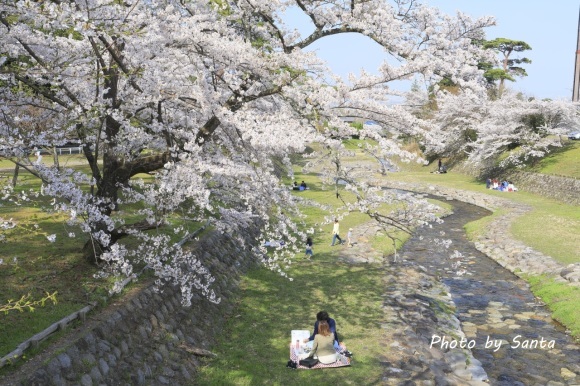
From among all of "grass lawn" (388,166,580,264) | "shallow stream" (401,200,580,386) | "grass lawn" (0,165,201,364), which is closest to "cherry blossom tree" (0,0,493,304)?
"grass lawn" (0,165,201,364)

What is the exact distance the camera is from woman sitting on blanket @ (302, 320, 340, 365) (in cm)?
1090

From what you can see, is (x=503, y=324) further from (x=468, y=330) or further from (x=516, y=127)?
(x=516, y=127)

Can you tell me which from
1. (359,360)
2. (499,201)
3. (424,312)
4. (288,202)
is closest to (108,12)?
(288,202)

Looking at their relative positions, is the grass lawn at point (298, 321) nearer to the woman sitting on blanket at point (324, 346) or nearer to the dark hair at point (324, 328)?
the woman sitting on blanket at point (324, 346)

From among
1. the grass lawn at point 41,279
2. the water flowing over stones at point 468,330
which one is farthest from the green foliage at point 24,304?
the water flowing over stones at point 468,330

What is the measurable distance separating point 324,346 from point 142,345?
4001mm

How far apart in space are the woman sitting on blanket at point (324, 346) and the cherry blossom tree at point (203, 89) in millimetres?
2455

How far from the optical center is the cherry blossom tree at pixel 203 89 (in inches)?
372

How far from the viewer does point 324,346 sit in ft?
36.3

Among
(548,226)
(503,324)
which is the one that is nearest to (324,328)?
(503,324)

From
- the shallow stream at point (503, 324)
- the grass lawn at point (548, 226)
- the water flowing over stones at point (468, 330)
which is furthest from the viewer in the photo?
the grass lawn at point (548, 226)

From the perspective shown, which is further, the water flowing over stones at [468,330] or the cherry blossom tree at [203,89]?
the water flowing over stones at [468,330]

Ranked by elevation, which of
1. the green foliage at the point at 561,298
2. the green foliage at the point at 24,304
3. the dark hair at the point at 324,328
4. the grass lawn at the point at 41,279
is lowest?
the green foliage at the point at 561,298

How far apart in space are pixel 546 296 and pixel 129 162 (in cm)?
1424
